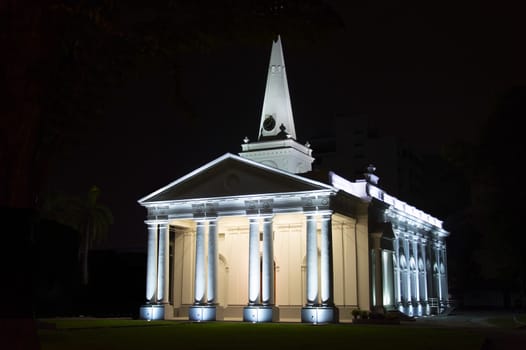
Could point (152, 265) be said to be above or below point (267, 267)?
above

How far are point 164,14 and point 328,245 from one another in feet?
92.8

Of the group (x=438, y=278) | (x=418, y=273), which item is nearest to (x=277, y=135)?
(x=418, y=273)

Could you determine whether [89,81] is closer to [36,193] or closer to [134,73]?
[134,73]

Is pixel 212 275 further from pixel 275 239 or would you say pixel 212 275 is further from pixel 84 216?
pixel 84 216

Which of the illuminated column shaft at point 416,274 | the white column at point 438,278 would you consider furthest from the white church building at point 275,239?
the white column at point 438,278

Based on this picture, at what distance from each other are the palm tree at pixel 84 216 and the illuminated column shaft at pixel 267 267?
86.9 feet

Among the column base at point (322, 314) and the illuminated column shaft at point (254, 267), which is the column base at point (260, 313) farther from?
the column base at point (322, 314)

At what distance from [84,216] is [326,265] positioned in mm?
33479

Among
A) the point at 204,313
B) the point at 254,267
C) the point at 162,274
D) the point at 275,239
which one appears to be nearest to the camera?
the point at 254,267

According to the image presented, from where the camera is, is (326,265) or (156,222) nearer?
(326,265)

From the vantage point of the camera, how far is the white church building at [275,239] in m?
42.1

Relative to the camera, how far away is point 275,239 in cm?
4953

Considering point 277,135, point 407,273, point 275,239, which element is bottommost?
point 407,273

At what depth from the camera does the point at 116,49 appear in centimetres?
1639
